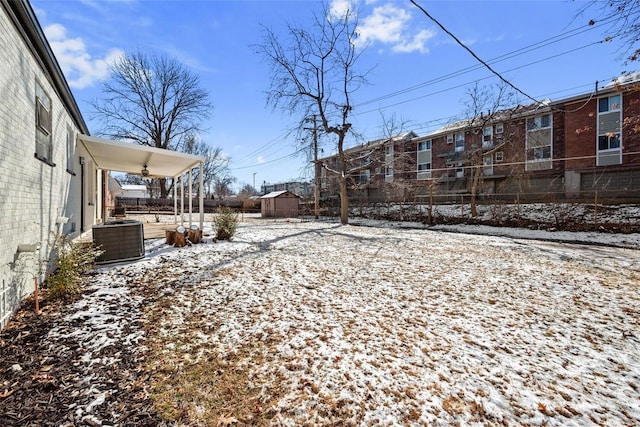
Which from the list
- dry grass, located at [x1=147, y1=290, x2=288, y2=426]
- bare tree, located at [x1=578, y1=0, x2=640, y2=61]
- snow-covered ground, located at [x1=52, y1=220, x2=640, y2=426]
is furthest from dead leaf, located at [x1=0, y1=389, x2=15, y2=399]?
bare tree, located at [x1=578, y1=0, x2=640, y2=61]

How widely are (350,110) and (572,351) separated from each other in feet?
50.1

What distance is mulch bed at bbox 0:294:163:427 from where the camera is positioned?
1.83m

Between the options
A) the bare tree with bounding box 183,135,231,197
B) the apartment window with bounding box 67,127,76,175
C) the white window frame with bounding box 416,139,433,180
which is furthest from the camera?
the bare tree with bounding box 183,135,231,197

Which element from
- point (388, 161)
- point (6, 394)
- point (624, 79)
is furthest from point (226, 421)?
point (388, 161)

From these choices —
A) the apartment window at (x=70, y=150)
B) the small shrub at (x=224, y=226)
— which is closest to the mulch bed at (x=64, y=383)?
the apartment window at (x=70, y=150)

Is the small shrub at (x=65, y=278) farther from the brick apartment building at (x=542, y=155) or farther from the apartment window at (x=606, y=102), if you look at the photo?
the apartment window at (x=606, y=102)

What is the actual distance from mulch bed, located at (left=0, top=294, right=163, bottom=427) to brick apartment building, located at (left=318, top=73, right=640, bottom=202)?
14251mm

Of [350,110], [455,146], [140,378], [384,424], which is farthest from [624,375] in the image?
[455,146]

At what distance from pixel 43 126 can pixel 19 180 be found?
164cm

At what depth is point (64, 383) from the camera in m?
2.16

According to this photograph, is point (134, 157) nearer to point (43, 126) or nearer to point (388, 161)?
point (43, 126)

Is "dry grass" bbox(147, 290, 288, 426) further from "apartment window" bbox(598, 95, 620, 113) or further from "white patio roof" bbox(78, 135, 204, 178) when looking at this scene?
"apartment window" bbox(598, 95, 620, 113)

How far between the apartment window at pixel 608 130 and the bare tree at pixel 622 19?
705 inches

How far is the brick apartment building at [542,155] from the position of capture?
16500 millimetres
